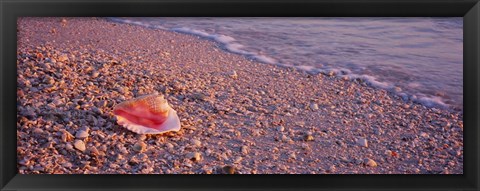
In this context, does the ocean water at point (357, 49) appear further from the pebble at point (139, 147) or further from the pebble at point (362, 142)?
the pebble at point (139, 147)

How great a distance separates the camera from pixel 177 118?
254 centimetres

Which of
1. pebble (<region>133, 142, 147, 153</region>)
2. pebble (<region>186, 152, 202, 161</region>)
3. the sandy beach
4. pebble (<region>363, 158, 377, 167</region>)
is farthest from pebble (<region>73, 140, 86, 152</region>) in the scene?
pebble (<region>363, 158, 377, 167</region>)

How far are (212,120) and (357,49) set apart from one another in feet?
8.05

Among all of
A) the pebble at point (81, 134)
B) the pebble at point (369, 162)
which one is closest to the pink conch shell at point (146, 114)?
the pebble at point (81, 134)

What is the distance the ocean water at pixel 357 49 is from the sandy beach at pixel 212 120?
0.30m

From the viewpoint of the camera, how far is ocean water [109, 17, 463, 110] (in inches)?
144

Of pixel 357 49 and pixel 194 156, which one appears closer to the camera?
pixel 194 156

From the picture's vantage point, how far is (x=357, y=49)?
4.68m
